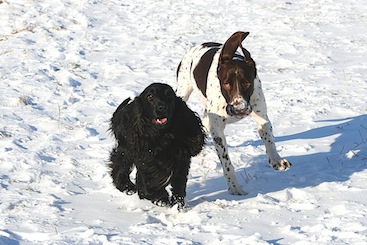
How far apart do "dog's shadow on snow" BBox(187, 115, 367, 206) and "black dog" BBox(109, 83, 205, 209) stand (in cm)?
30

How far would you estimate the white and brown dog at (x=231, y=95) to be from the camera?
197 inches

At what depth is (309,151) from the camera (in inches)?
247

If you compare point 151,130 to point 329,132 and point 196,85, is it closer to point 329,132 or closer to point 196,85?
point 196,85

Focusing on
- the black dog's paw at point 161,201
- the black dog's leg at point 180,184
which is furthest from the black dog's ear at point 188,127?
the black dog's paw at point 161,201

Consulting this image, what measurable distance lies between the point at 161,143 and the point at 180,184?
0.34 metres

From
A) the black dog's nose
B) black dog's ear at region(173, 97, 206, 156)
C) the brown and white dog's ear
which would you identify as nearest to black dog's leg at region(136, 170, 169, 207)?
black dog's ear at region(173, 97, 206, 156)

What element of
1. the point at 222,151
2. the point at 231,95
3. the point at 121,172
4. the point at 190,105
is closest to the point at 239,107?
the point at 231,95

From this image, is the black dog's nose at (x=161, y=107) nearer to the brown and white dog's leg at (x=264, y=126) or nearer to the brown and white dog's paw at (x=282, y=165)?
the brown and white dog's leg at (x=264, y=126)

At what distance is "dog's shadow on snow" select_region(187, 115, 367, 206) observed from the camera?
5.27m

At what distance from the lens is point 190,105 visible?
815cm

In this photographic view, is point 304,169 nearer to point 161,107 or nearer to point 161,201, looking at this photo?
point 161,201

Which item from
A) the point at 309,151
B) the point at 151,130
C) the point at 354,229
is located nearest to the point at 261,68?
the point at 309,151

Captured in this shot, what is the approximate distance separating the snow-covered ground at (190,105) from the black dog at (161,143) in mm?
175

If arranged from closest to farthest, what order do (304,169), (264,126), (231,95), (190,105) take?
(231,95) → (264,126) → (304,169) → (190,105)
